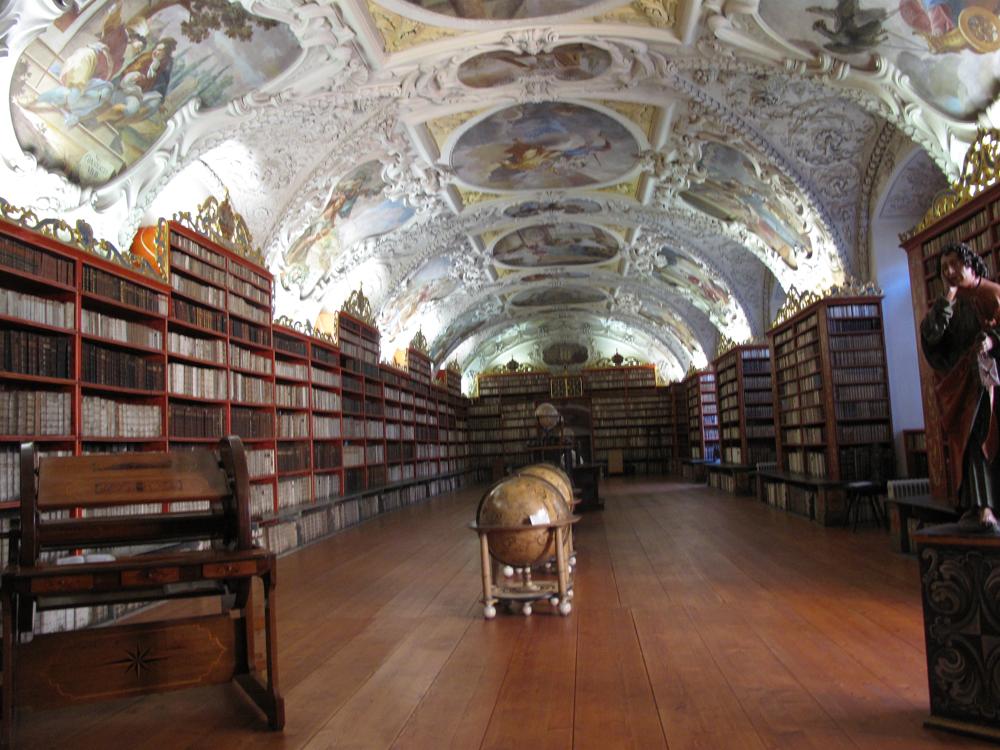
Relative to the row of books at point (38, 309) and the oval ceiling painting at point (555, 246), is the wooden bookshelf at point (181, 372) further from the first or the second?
the oval ceiling painting at point (555, 246)

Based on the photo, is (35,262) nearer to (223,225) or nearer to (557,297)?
(223,225)

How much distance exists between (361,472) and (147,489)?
1255cm

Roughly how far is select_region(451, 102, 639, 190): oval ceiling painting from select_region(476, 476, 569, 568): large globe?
25.0ft

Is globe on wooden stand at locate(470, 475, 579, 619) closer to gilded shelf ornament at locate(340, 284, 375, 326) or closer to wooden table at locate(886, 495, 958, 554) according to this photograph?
wooden table at locate(886, 495, 958, 554)

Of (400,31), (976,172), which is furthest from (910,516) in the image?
(400,31)

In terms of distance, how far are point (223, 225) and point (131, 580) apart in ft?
25.9

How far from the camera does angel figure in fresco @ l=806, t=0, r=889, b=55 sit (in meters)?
8.12

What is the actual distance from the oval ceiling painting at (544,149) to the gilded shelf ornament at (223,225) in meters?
4.12

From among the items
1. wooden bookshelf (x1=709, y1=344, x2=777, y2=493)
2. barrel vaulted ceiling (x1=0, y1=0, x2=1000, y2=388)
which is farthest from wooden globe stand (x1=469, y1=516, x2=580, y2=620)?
wooden bookshelf (x1=709, y1=344, x2=777, y2=493)

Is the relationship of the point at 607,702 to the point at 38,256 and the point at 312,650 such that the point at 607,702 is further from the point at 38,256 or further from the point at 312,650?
the point at 38,256

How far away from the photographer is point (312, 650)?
547cm

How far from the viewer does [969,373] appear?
12.2ft

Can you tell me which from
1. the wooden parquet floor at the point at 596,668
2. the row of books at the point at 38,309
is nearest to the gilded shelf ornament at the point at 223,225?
the row of books at the point at 38,309

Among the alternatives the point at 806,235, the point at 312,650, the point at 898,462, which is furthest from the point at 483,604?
the point at 806,235
